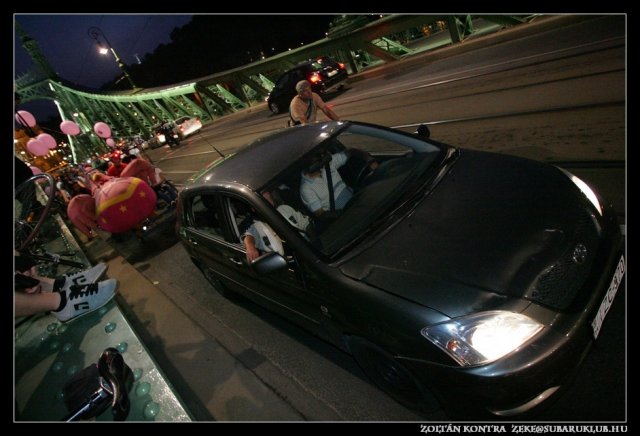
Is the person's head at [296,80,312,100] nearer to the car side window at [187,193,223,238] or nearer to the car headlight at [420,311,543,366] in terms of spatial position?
the car side window at [187,193,223,238]

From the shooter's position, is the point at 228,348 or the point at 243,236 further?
the point at 228,348

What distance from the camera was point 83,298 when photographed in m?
3.87

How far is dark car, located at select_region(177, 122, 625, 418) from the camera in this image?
1.73m

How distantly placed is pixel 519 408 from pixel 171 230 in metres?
6.58

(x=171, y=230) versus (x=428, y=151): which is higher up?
(x=428, y=151)

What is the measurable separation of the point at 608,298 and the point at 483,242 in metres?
0.71

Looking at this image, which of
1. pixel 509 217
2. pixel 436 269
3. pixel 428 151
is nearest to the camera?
pixel 436 269

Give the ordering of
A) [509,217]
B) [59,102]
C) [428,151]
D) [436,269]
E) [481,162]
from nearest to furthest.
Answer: [436,269] < [509,217] < [481,162] < [428,151] < [59,102]

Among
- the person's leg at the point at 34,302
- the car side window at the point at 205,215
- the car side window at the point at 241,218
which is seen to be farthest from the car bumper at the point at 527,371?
the person's leg at the point at 34,302

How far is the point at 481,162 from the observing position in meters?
2.77

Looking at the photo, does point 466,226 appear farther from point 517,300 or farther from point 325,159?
point 325,159

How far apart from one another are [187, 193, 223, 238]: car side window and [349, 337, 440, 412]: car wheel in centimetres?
171

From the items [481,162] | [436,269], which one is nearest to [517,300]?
[436,269]

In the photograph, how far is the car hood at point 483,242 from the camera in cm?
183
